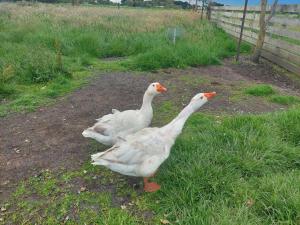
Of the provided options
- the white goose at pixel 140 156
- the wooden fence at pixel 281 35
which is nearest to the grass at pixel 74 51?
the wooden fence at pixel 281 35

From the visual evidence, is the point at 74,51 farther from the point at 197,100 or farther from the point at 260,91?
the point at 197,100

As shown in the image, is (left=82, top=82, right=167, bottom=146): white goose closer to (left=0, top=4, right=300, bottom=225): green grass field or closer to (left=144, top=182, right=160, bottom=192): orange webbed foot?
(left=0, top=4, right=300, bottom=225): green grass field

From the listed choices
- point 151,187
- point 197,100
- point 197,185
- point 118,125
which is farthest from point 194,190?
point 118,125

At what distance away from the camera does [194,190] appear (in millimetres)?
3520

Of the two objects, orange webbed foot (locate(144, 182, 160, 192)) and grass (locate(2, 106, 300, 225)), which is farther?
orange webbed foot (locate(144, 182, 160, 192))

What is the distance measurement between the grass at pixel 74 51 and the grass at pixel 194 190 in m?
2.79

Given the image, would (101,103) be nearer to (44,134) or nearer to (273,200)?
(44,134)

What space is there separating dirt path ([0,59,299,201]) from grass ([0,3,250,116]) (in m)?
0.55

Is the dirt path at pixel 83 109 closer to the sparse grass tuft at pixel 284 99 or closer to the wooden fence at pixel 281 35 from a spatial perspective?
the sparse grass tuft at pixel 284 99

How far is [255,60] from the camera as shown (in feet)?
34.4

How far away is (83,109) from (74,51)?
4.69 m

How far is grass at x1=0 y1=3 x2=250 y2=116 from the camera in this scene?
287 inches

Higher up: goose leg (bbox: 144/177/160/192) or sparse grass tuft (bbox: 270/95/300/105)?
goose leg (bbox: 144/177/160/192)

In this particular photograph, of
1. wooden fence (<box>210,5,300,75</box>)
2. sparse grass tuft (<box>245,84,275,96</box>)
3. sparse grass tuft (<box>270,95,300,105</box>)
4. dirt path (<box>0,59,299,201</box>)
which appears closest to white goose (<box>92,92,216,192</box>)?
dirt path (<box>0,59,299,201</box>)
